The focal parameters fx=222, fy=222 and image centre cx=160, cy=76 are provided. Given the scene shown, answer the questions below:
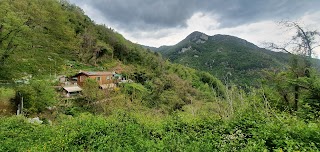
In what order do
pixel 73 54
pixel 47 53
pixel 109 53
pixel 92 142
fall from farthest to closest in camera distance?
pixel 109 53 → pixel 73 54 → pixel 47 53 → pixel 92 142

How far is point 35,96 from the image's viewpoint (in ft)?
58.2

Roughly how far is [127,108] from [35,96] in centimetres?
792

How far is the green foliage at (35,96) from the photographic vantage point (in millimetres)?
17500

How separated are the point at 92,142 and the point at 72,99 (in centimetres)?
1926

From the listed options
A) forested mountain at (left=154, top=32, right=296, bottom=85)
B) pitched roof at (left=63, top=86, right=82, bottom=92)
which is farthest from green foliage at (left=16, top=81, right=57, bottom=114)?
forested mountain at (left=154, top=32, right=296, bottom=85)

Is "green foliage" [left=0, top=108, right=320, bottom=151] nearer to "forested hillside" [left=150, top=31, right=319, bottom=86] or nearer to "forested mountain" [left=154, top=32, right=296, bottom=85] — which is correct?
"forested hillside" [left=150, top=31, right=319, bottom=86]

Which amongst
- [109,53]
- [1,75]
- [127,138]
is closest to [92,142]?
[127,138]

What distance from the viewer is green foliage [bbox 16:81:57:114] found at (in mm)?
17500

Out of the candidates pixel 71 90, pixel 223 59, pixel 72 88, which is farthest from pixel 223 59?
pixel 71 90

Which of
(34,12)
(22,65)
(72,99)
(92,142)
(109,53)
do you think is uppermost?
(34,12)

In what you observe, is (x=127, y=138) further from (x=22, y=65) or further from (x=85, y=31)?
(x=85, y=31)

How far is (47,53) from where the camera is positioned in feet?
125

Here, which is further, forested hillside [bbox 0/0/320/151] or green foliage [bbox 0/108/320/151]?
forested hillside [bbox 0/0/320/151]

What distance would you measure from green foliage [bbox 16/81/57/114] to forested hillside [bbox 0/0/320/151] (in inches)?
2.8
